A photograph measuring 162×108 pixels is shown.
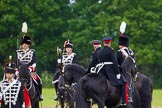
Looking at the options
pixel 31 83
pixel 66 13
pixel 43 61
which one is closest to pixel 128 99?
pixel 31 83

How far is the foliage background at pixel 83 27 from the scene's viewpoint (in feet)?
186

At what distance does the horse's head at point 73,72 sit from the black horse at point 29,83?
1000 mm

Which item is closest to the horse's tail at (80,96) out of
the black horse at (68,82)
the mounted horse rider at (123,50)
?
the mounted horse rider at (123,50)

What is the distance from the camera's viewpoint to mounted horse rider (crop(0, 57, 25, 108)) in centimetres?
1630

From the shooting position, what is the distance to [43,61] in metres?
56.7

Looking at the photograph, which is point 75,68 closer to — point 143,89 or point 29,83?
point 29,83

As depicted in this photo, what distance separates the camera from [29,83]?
19.5m

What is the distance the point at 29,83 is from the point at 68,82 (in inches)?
66.4

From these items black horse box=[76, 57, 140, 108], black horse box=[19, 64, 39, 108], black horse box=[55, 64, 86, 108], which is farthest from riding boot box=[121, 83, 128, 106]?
black horse box=[55, 64, 86, 108]

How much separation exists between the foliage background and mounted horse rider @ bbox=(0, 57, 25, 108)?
38697 millimetres

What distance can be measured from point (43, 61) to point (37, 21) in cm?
384

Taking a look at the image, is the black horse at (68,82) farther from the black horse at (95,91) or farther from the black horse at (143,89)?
the black horse at (95,91)

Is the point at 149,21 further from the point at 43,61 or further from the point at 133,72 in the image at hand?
the point at 133,72

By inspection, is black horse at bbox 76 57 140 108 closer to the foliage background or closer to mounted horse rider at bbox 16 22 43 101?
mounted horse rider at bbox 16 22 43 101
